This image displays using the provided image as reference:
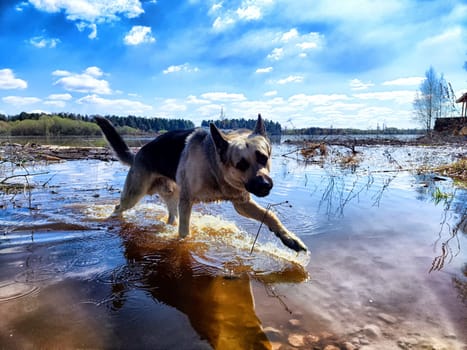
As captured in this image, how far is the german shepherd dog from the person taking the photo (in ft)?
12.1

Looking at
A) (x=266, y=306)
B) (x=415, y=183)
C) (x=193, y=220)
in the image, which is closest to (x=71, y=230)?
(x=193, y=220)

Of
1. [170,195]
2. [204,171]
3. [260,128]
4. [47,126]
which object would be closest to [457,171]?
[260,128]

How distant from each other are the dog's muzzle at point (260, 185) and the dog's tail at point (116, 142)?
3767 mm

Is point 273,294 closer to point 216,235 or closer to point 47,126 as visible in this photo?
point 216,235

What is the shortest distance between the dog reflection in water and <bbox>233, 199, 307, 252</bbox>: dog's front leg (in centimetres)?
52

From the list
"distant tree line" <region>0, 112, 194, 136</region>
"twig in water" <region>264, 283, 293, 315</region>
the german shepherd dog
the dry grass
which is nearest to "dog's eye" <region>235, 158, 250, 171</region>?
the german shepherd dog

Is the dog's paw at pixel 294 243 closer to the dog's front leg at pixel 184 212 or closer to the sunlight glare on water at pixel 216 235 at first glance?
the sunlight glare on water at pixel 216 235

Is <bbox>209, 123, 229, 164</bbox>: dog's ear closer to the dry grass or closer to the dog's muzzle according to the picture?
the dog's muzzle

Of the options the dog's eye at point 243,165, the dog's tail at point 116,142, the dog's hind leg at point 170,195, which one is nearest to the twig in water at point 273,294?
the dog's eye at point 243,165

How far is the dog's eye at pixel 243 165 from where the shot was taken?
3650 millimetres

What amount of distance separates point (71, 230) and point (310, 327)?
3.98 m

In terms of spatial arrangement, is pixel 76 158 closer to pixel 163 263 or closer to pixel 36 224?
pixel 36 224

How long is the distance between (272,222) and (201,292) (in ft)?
4.93

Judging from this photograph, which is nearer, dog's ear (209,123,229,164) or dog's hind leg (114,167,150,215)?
dog's ear (209,123,229,164)
